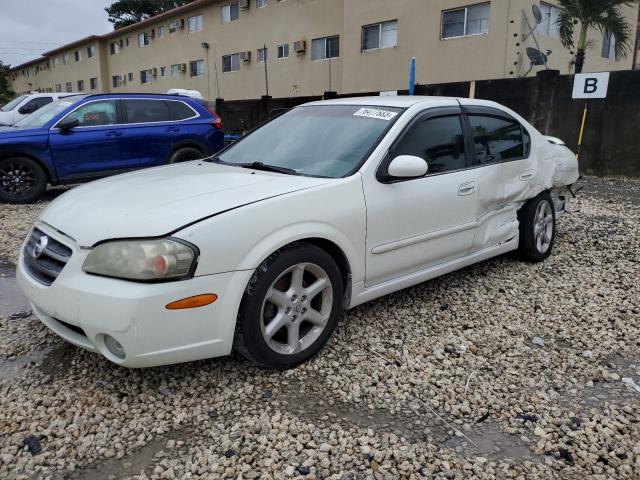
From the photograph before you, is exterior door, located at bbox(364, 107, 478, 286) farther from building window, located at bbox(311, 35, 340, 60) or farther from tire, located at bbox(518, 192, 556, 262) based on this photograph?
building window, located at bbox(311, 35, 340, 60)

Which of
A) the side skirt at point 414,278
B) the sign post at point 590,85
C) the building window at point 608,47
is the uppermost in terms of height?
the building window at point 608,47

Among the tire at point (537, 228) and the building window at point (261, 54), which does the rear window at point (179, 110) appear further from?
the building window at point (261, 54)

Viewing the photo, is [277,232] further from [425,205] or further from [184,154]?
[184,154]

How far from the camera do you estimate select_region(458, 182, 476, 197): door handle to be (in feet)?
12.3

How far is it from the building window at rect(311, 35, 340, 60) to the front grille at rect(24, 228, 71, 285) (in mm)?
19322

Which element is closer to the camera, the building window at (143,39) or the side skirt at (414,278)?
the side skirt at (414,278)

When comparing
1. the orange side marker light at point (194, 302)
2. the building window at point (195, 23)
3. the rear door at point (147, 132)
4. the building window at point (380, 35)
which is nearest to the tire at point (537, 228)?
the orange side marker light at point (194, 302)

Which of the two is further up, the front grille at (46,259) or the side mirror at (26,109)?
the side mirror at (26,109)

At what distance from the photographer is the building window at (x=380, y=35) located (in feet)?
58.1

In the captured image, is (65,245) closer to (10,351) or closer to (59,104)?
(10,351)

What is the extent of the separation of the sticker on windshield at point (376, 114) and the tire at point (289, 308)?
1.17 meters

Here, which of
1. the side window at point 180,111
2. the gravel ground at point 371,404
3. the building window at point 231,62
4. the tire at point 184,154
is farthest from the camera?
the building window at point 231,62

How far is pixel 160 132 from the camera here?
834 cm

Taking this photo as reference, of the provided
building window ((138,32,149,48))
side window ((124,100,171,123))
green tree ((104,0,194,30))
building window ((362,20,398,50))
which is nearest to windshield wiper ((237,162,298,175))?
side window ((124,100,171,123))
